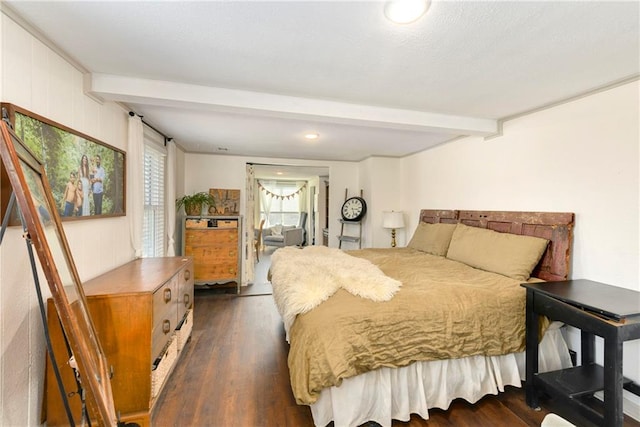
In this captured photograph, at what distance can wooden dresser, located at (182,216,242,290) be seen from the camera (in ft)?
13.1

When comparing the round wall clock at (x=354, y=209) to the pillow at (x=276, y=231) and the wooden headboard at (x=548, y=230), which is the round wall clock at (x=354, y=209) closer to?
the wooden headboard at (x=548, y=230)

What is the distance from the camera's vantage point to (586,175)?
2117 millimetres

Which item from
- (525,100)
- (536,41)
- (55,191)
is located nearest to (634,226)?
(525,100)

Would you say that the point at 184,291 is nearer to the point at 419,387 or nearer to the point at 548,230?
the point at 419,387

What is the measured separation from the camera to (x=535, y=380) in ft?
6.02

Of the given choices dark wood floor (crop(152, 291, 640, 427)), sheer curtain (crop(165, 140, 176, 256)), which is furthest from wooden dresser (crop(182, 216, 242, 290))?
dark wood floor (crop(152, 291, 640, 427))

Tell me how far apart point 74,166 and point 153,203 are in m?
1.70

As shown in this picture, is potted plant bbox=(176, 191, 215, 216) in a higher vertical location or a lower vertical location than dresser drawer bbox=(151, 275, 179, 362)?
higher

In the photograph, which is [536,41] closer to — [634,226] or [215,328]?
[634,226]

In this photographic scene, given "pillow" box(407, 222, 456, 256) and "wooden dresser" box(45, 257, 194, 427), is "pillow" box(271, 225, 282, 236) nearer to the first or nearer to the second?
"pillow" box(407, 222, 456, 256)

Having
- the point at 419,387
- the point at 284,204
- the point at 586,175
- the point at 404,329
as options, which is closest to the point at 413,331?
the point at 404,329

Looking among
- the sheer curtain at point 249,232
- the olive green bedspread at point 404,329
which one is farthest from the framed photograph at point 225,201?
the olive green bedspread at point 404,329

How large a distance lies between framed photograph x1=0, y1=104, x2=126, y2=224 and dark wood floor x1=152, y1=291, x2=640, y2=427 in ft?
4.57

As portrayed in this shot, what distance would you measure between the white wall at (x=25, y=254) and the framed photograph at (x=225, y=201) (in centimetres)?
278
